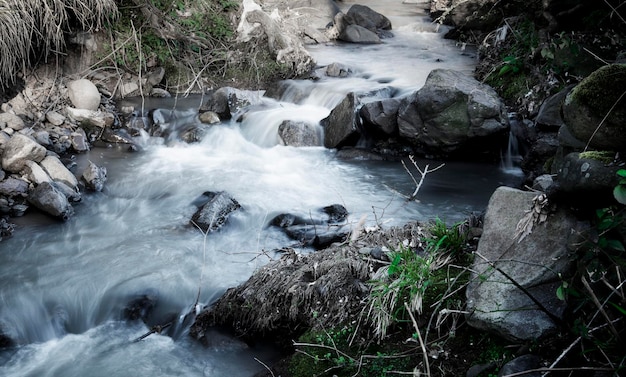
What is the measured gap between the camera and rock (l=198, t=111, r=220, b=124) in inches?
370

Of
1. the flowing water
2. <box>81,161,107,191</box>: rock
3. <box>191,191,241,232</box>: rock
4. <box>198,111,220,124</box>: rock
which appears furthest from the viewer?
<box>198,111,220,124</box>: rock

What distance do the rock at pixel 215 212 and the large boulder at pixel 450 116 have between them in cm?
288

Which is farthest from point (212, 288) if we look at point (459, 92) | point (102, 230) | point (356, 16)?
point (356, 16)

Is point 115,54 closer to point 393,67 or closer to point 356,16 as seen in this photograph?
point 393,67

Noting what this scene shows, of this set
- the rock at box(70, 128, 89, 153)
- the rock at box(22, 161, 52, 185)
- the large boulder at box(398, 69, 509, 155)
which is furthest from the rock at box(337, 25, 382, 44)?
the rock at box(22, 161, 52, 185)

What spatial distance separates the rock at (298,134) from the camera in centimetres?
879

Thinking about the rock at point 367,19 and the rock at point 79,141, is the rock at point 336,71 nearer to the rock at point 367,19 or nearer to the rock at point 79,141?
the rock at point 367,19

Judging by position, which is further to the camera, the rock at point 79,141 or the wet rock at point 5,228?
the rock at point 79,141

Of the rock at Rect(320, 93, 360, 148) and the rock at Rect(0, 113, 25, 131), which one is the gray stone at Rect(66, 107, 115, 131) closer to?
the rock at Rect(0, 113, 25, 131)

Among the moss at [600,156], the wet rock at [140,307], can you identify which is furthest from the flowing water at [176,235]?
the moss at [600,156]

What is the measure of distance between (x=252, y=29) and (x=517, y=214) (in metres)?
8.53

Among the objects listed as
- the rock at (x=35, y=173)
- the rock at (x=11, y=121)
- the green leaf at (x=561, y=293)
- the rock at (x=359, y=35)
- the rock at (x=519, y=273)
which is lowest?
the rock at (x=35, y=173)

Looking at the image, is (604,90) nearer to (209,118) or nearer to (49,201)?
(49,201)

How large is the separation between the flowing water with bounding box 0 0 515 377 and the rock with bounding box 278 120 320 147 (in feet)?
0.44
